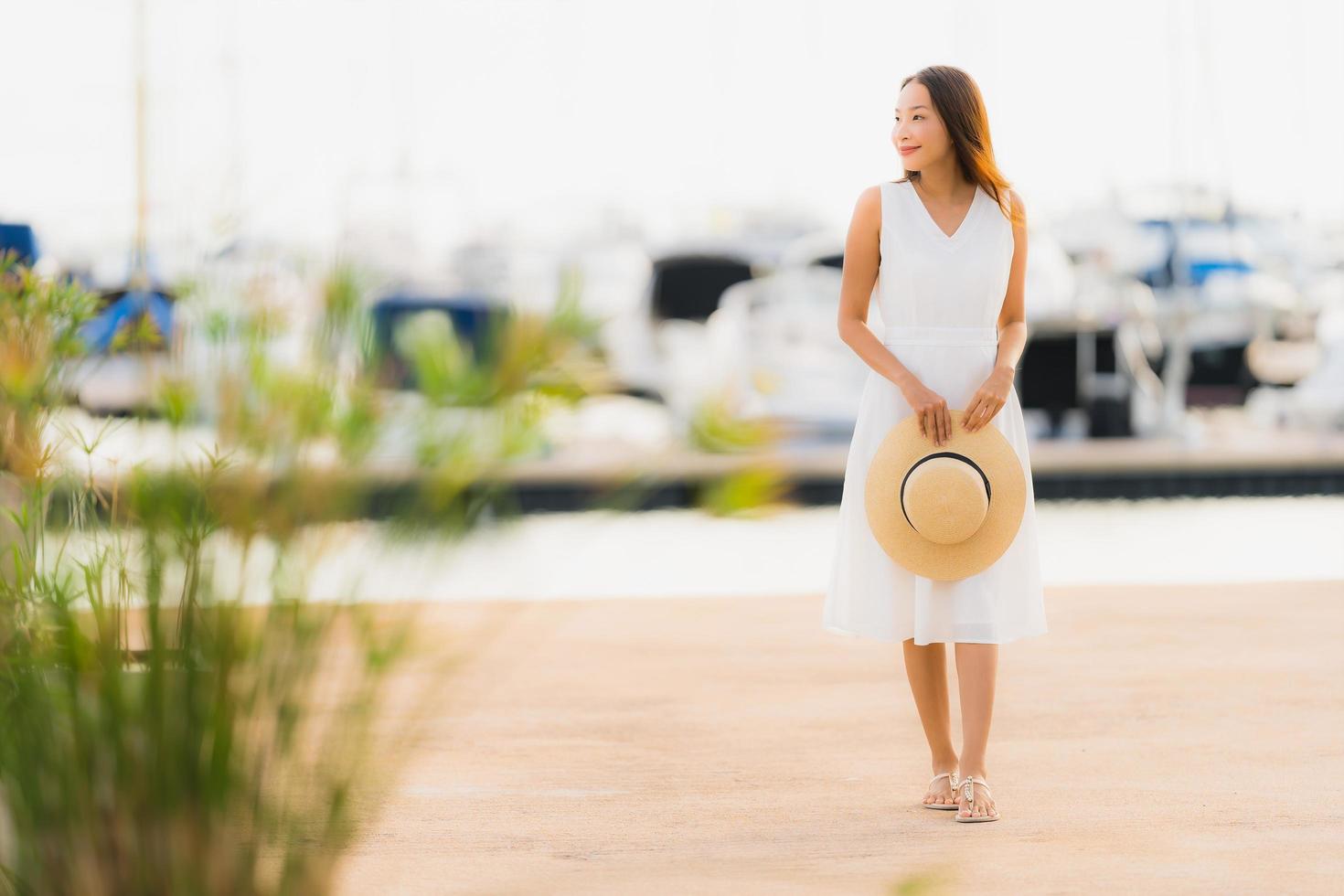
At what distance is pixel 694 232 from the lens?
715 inches

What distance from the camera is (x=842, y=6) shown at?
57.4 feet

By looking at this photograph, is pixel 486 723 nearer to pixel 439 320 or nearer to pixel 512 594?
pixel 512 594

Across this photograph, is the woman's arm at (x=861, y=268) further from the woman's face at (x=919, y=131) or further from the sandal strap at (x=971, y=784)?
the sandal strap at (x=971, y=784)

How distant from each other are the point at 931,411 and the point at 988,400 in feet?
0.32

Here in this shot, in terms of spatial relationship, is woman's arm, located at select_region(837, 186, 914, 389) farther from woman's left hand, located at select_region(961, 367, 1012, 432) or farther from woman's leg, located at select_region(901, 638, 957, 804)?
woman's leg, located at select_region(901, 638, 957, 804)

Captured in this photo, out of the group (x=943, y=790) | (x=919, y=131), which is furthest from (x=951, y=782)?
(x=919, y=131)

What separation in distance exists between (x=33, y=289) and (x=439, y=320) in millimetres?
1031

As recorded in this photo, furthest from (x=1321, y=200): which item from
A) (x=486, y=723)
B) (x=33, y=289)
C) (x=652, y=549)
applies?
(x=33, y=289)

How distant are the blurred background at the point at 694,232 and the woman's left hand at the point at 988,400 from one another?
0.44 metres

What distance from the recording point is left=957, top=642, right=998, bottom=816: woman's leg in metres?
3.05

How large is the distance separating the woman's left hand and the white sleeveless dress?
0.05m

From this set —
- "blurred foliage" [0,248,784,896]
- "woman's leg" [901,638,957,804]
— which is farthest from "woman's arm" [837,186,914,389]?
"blurred foliage" [0,248,784,896]

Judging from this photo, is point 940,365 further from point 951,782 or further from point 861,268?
point 951,782

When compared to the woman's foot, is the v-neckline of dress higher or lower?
higher
